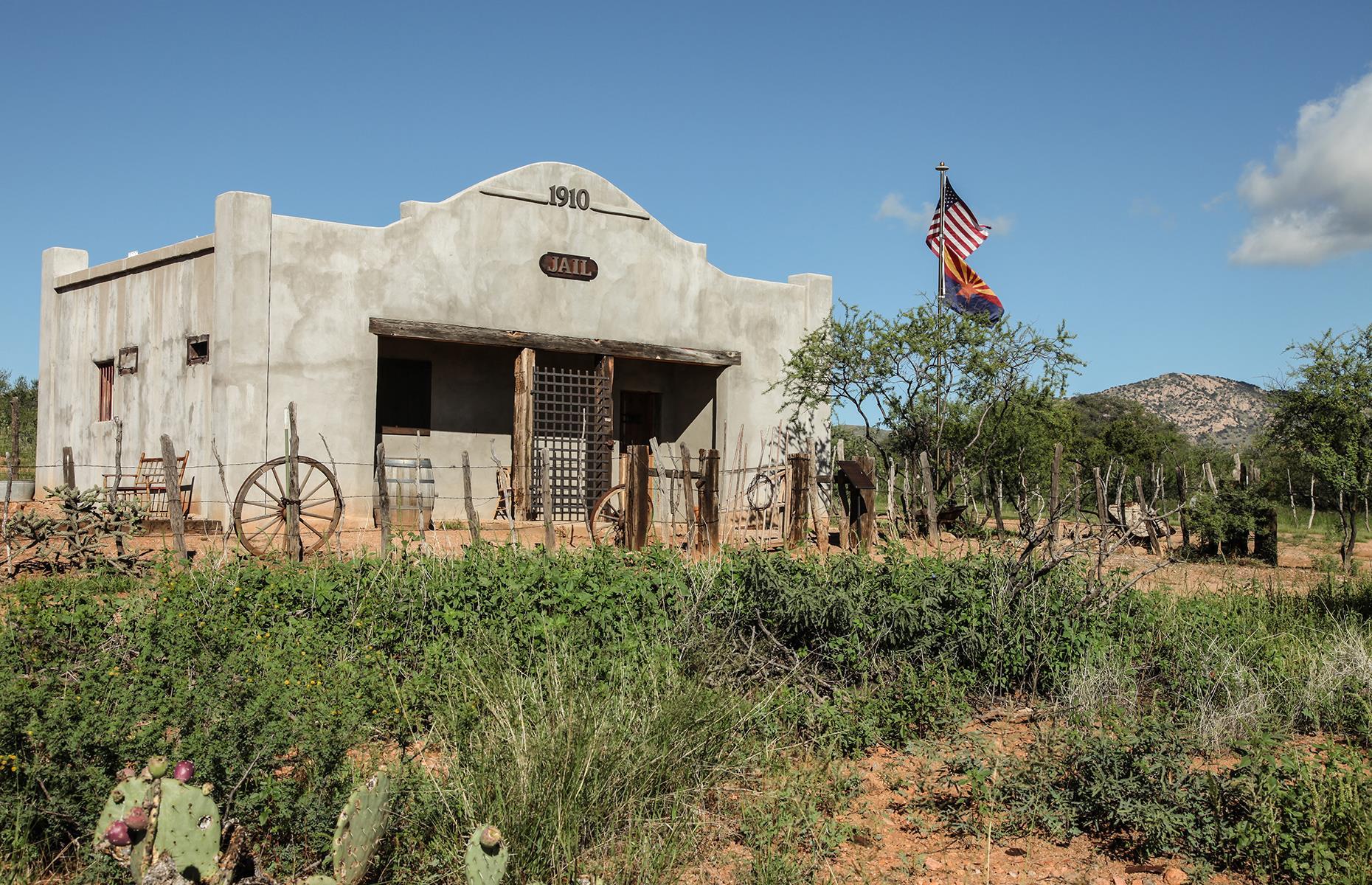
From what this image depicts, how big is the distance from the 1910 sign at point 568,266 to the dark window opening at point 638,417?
2.89m

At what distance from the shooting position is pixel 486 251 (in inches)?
606

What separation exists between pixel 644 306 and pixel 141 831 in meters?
13.3

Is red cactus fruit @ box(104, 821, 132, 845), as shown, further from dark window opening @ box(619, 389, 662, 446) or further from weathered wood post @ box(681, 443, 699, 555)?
dark window opening @ box(619, 389, 662, 446)

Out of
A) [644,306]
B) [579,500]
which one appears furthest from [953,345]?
[579,500]

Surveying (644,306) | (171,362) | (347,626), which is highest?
(644,306)

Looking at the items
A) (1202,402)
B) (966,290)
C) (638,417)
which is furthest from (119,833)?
(1202,402)

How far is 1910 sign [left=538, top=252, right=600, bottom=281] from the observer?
1580 centimetres

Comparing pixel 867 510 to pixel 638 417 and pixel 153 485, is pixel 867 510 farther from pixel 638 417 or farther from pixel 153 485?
pixel 153 485

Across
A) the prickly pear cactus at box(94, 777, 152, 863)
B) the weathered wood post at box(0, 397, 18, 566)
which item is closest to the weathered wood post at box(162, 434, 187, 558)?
the weathered wood post at box(0, 397, 18, 566)

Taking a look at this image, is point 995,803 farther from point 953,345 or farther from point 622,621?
point 953,345

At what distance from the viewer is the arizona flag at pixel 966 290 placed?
60.8 feet

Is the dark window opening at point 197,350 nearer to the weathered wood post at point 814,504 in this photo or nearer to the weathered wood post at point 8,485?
the weathered wood post at point 8,485

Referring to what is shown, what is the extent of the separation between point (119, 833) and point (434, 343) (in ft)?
42.1

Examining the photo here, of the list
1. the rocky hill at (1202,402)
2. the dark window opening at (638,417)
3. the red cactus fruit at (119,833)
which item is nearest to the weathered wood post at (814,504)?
the dark window opening at (638,417)
